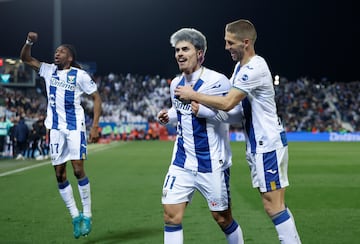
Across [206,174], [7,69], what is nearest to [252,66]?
[206,174]

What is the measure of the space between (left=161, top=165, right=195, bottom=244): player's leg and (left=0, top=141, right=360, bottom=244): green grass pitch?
180 centimetres

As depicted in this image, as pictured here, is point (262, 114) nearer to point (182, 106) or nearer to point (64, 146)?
point (182, 106)

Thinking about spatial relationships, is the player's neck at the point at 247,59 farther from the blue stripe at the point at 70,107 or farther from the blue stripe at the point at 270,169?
the blue stripe at the point at 70,107

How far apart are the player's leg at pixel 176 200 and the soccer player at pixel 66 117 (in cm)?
256

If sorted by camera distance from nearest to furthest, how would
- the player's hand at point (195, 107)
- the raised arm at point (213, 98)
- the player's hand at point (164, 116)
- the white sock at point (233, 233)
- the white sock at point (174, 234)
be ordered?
the raised arm at point (213, 98), the player's hand at point (195, 107), the white sock at point (174, 234), the white sock at point (233, 233), the player's hand at point (164, 116)

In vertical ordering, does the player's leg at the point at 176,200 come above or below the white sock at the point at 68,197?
above

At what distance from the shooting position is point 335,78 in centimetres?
6519

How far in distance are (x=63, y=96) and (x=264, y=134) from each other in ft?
11.4

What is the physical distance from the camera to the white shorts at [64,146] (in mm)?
7578

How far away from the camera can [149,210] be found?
9.55 m

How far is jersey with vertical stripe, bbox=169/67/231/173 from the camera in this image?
17.1 feet

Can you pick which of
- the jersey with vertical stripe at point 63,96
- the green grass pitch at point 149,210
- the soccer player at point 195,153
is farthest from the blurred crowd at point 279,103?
the soccer player at point 195,153

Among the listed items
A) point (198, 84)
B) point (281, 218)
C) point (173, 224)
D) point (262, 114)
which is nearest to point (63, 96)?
point (198, 84)

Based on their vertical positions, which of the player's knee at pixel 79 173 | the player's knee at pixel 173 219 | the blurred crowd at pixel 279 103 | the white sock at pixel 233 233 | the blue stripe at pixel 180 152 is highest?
the blue stripe at pixel 180 152
